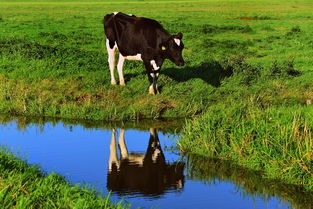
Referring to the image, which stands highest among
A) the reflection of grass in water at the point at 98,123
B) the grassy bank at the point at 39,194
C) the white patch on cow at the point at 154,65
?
the white patch on cow at the point at 154,65

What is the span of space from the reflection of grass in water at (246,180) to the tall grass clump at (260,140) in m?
0.14

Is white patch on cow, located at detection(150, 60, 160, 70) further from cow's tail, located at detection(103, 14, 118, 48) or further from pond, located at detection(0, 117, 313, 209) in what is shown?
pond, located at detection(0, 117, 313, 209)

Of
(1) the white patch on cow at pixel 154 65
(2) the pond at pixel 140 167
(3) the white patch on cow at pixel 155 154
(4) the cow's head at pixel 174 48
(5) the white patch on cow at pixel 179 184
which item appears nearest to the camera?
(2) the pond at pixel 140 167

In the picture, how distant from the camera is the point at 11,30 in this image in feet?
98.8

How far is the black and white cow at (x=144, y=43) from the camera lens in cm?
1549

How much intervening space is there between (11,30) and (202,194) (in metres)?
22.9

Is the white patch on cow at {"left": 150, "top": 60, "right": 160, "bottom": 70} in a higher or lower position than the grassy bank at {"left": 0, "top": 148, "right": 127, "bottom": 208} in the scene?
higher

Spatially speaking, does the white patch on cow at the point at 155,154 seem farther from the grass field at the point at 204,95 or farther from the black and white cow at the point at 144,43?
the black and white cow at the point at 144,43

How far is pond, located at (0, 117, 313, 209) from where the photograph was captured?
892 centimetres

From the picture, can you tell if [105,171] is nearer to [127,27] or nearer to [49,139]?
[49,139]

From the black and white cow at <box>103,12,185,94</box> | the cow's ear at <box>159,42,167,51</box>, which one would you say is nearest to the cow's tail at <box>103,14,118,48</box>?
the black and white cow at <box>103,12,185,94</box>

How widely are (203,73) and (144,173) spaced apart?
8.18 meters

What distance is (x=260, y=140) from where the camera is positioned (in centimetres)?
1022

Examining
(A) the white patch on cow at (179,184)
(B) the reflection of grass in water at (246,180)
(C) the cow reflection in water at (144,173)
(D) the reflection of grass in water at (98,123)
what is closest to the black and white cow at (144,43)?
(D) the reflection of grass in water at (98,123)
